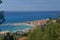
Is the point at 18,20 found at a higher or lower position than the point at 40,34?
lower

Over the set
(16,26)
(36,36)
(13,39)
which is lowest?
(16,26)

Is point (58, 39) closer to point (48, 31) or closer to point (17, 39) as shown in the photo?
point (48, 31)

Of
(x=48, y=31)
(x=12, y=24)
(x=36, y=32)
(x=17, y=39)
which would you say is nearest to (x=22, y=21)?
(x=12, y=24)

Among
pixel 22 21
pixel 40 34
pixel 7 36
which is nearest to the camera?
pixel 40 34

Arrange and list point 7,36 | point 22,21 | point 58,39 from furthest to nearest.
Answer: point 22,21 → point 7,36 → point 58,39

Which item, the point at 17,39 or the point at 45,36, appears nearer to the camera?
the point at 45,36

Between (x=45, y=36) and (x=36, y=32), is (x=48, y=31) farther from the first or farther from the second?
(x=36, y=32)

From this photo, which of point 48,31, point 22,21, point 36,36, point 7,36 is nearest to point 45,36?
point 48,31

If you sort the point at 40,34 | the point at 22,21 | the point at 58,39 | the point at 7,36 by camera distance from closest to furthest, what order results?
the point at 58,39, the point at 40,34, the point at 7,36, the point at 22,21

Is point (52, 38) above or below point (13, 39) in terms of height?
above
